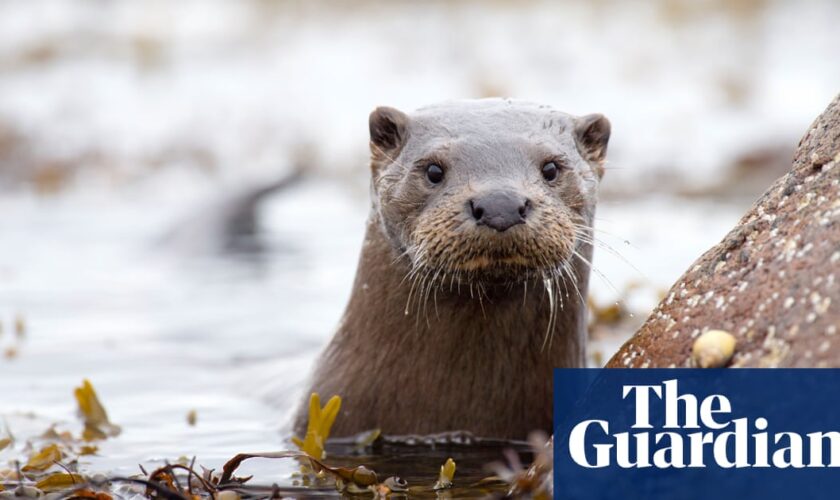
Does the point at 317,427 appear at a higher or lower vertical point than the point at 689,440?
higher

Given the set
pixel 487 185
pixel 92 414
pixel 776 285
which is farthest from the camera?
pixel 92 414

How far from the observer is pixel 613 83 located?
15070 mm

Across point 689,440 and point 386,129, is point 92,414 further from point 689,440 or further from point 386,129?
point 689,440

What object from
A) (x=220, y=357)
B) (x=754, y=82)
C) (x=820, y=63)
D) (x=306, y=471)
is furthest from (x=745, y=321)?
(x=820, y=63)

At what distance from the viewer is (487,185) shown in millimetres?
2799

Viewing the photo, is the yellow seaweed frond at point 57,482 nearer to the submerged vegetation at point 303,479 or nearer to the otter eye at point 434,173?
the submerged vegetation at point 303,479

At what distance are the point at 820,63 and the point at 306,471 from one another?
13692 mm

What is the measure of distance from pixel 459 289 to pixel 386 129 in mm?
461

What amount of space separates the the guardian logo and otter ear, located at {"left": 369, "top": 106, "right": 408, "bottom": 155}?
1153mm

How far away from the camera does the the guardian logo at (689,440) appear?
193 centimetres

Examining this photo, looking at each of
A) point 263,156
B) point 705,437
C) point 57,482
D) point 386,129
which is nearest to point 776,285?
point 705,437

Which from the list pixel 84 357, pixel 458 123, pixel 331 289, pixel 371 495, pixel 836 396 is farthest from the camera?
pixel 331 289

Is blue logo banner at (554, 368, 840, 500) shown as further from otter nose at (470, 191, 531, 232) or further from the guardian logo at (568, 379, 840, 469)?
otter nose at (470, 191, 531, 232)

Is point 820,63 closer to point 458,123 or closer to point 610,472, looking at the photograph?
point 458,123
